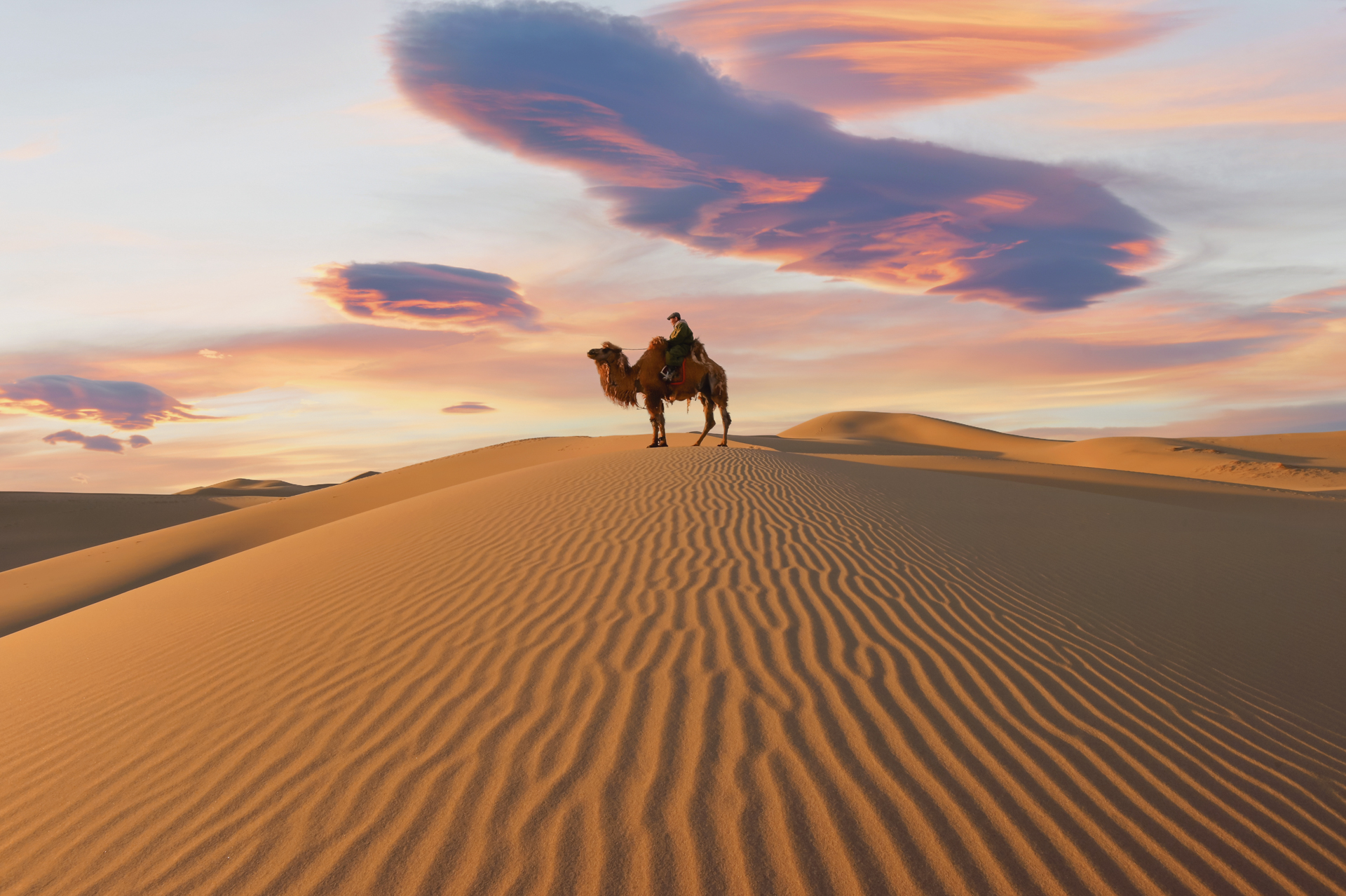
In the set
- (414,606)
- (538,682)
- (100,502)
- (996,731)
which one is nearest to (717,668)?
(538,682)

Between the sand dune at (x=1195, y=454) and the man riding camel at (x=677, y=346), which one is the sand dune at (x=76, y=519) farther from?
the sand dune at (x=1195, y=454)

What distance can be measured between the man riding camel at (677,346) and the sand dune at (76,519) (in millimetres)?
17666

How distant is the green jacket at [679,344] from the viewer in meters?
17.7

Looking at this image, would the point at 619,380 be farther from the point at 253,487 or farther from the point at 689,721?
the point at 253,487

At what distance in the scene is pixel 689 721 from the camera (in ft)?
14.0

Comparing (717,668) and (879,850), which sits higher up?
(717,668)

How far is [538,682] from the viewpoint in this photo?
4.80 m

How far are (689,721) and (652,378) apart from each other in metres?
14.2

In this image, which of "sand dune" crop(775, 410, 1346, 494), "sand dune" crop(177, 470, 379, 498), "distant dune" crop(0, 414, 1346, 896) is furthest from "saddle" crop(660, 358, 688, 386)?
"sand dune" crop(177, 470, 379, 498)

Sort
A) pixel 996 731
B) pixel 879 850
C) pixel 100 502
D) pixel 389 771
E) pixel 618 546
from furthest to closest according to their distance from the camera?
pixel 100 502 → pixel 618 546 → pixel 996 731 → pixel 389 771 → pixel 879 850

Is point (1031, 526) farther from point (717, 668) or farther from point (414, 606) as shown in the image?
point (414, 606)

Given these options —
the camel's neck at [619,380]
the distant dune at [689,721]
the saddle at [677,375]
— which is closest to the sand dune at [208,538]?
the camel's neck at [619,380]

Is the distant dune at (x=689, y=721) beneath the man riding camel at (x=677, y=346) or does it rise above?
beneath

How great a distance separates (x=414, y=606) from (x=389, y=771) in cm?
281
